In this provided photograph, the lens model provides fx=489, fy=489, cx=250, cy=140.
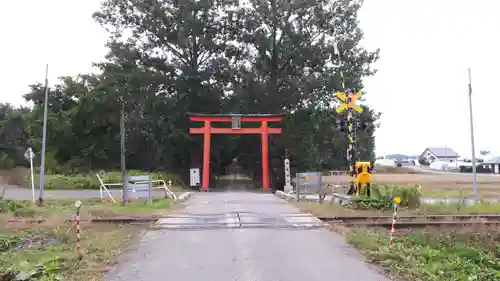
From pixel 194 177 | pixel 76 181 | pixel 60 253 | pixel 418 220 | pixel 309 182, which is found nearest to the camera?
pixel 60 253

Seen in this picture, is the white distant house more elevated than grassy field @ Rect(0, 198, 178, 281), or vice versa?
the white distant house

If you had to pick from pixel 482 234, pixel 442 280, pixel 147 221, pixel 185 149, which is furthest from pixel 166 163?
pixel 442 280

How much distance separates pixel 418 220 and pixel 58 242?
901 cm

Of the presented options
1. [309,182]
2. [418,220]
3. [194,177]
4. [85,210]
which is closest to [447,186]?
[309,182]

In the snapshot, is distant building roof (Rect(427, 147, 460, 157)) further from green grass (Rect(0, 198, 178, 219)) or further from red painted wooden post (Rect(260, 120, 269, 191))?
green grass (Rect(0, 198, 178, 219))

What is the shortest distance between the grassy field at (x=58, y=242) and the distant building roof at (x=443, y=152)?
97353 millimetres

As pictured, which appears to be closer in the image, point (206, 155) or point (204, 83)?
point (206, 155)

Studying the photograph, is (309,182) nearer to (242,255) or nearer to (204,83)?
(242,255)

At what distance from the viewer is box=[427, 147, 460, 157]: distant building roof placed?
103m

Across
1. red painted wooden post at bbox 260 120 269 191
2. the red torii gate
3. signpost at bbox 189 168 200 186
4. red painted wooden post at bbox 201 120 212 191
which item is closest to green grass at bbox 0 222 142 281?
red painted wooden post at bbox 201 120 212 191

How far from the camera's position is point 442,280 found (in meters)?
6.80

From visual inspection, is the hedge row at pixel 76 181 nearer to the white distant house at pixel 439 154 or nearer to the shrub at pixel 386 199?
the shrub at pixel 386 199

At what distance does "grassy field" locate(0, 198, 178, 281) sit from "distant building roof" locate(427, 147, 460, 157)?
97.4 meters

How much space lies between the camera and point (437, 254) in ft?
28.1
